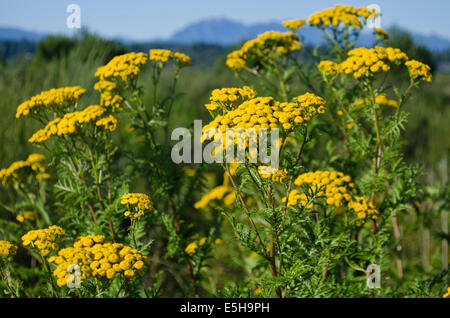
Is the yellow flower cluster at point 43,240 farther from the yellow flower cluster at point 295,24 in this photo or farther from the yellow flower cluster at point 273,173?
the yellow flower cluster at point 295,24

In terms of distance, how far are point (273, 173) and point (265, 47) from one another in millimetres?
1672

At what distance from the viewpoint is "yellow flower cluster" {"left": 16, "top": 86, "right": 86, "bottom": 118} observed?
2.58 meters

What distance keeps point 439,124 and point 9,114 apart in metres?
8.91

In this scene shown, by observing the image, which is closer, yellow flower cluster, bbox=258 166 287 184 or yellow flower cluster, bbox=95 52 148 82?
yellow flower cluster, bbox=258 166 287 184

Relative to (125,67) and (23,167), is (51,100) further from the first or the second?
(23,167)

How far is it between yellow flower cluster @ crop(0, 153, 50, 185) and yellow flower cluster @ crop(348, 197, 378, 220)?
224cm

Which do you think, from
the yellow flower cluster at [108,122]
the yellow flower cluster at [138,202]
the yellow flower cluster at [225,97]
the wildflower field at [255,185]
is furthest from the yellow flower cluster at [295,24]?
the yellow flower cluster at [138,202]

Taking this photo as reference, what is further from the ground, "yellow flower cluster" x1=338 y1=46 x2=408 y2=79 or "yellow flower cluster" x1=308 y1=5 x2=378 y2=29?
"yellow flower cluster" x1=308 y1=5 x2=378 y2=29

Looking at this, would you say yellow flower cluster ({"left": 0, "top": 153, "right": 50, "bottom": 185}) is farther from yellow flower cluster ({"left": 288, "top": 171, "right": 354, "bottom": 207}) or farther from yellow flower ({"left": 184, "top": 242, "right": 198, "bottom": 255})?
yellow flower cluster ({"left": 288, "top": 171, "right": 354, "bottom": 207})

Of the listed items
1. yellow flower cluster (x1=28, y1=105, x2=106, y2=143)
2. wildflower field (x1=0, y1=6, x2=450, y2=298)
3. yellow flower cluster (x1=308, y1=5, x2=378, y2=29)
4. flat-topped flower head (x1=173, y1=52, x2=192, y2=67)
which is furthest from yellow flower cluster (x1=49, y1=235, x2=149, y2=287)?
yellow flower cluster (x1=308, y1=5, x2=378, y2=29)

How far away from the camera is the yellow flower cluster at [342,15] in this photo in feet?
9.97

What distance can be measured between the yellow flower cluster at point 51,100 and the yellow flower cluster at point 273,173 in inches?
58.3

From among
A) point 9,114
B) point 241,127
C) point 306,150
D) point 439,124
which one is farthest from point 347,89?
point 439,124

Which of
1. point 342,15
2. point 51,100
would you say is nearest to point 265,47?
point 342,15
